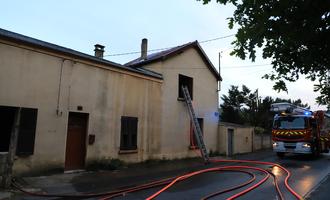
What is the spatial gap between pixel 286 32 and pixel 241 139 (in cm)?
2181

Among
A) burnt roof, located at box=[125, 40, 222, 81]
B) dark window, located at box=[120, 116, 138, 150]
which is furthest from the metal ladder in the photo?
dark window, located at box=[120, 116, 138, 150]

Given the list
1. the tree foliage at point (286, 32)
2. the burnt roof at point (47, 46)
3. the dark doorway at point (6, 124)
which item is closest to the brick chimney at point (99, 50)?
the burnt roof at point (47, 46)

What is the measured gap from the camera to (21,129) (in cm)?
1263

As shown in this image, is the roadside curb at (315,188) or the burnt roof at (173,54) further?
the burnt roof at (173,54)

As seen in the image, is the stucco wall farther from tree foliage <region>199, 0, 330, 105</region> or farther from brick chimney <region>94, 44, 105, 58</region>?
tree foliage <region>199, 0, 330, 105</region>

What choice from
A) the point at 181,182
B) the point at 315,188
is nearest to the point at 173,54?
the point at 181,182

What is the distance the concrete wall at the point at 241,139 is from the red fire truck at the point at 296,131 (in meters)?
3.25

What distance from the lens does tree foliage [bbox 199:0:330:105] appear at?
4.86 m

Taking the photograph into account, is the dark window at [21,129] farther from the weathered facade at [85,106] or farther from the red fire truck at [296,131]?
the red fire truck at [296,131]

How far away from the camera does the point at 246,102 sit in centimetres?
4238

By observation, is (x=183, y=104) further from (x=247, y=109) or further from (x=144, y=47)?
(x=247, y=109)

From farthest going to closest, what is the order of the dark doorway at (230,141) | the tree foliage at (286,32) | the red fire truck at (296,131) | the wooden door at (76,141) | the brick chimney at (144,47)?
the dark doorway at (230,141) < the brick chimney at (144,47) < the red fire truck at (296,131) < the wooden door at (76,141) < the tree foliage at (286,32)

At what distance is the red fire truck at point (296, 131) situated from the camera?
2108 centimetres

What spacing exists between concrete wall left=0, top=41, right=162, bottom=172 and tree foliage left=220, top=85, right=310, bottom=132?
21.1 m
